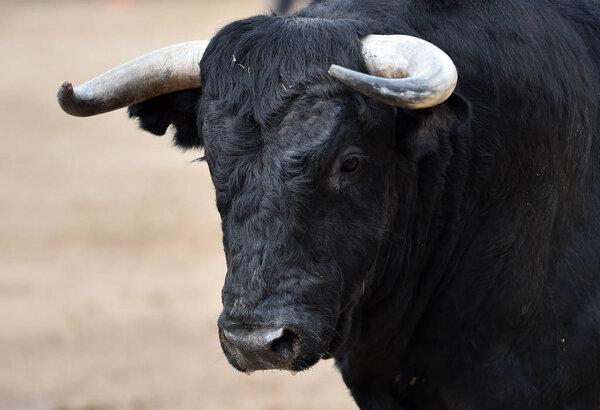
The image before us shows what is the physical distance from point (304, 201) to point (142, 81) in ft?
3.40

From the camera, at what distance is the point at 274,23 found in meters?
4.18

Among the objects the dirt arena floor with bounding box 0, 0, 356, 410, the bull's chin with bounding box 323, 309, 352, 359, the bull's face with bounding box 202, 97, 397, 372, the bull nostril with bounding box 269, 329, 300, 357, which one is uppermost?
the bull's face with bounding box 202, 97, 397, 372

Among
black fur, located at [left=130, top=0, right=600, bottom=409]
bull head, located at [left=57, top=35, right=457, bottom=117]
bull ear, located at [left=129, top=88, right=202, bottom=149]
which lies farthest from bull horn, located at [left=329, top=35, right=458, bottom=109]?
bull ear, located at [left=129, top=88, right=202, bottom=149]

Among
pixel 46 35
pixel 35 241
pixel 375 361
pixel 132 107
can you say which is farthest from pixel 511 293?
pixel 46 35

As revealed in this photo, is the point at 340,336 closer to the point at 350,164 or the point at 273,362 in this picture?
the point at 273,362

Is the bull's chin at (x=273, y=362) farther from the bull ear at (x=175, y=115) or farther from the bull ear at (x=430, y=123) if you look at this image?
the bull ear at (x=175, y=115)

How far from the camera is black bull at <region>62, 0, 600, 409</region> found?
3910 millimetres

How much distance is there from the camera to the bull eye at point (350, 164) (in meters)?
3.97

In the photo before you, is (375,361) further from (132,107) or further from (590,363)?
(132,107)

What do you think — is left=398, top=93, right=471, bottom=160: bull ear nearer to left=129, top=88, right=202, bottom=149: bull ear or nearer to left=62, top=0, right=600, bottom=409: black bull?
left=62, top=0, right=600, bottom=409: black bull

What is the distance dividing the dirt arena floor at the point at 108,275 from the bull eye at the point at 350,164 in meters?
4.11

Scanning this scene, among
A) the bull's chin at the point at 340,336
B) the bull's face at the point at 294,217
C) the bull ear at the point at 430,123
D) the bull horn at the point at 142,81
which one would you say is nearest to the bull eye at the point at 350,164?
the bull's face at the point at 294,217

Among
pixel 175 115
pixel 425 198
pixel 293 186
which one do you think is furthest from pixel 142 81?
pixel 425 198

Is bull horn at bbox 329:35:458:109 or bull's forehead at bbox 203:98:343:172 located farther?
bull's forehead at bbox 203:98:343:172
